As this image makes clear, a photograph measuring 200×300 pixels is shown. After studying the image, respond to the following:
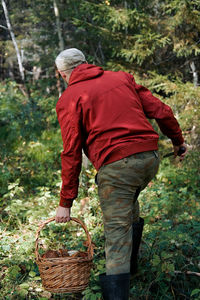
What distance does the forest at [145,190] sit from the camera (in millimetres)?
3180

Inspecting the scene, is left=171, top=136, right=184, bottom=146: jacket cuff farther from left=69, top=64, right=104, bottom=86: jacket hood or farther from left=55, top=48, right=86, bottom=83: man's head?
left=55, top=48, right=86, bottom=83: man's head

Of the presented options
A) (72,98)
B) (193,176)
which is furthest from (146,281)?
(193,176)

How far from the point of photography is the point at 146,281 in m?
3.23

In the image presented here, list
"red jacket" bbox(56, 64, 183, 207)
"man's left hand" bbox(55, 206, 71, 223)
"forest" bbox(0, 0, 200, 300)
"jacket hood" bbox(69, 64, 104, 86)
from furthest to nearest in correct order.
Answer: "forest" bbox(0, 0, 200, 300), "man's left hand" bbox(55, 206, 71, 223), "jacket hood" bbox(69, 64, 104, 86), "red jacket" bbox(56, 64, 183, 207)

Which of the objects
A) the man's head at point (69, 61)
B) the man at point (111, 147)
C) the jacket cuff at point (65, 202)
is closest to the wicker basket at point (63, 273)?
the man at point (111, 147)

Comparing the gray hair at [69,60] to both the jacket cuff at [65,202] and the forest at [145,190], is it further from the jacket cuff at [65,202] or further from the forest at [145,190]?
the forest at [145,190]

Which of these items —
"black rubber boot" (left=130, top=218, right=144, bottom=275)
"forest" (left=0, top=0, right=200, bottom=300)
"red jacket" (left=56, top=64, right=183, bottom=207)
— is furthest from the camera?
"forest" (left=0, top=0, right=200, bottom=300)

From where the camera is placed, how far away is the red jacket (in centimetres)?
244

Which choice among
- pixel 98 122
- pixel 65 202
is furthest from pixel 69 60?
pixel 65 202

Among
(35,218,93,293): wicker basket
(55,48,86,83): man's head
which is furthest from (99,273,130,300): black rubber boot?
(55,48,86,83): man's head

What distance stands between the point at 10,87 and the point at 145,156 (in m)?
11.5

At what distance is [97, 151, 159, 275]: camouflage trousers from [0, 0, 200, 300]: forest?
38 centimetres

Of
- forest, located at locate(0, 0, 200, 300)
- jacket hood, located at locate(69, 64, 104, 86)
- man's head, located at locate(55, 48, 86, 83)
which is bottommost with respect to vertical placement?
forest, located at locate(0, 0, 200, 300)

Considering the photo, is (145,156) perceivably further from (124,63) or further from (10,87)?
(10,87)
